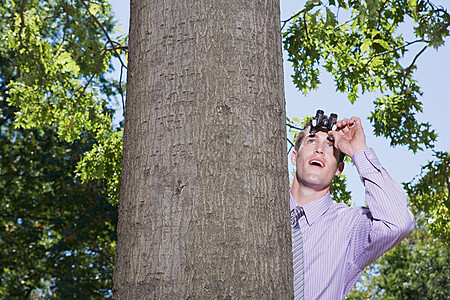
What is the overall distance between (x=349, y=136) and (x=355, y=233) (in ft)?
1.84

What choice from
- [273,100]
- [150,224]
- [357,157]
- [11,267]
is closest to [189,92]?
[273,100]

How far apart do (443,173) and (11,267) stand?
11.4 meters

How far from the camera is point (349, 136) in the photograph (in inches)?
126

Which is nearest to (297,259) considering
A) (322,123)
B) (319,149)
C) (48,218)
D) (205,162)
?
(319,149)

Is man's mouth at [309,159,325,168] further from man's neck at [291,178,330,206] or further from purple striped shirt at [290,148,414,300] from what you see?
purple striped shirt at [290,148,414,300]

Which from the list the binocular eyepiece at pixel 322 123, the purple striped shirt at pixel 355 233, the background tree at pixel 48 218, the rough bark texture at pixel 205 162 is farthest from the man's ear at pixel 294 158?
the background tree at pixel 48 218

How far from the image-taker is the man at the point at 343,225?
9.11 ft

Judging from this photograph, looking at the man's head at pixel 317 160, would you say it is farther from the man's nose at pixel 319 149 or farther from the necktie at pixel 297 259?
the necktie at pixel 297 259

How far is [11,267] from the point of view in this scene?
14.9 metres

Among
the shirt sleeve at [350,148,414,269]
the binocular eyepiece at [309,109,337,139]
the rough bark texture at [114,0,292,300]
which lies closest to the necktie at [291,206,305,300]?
the shirt sleeve at [350,148,414,269]

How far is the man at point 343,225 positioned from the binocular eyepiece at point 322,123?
112mm

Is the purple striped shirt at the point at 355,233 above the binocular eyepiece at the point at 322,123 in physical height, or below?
below

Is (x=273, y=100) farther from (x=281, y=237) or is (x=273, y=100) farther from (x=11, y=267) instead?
(x=11, y=267)

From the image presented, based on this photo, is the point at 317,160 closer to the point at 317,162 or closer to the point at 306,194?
the point at 317,162
